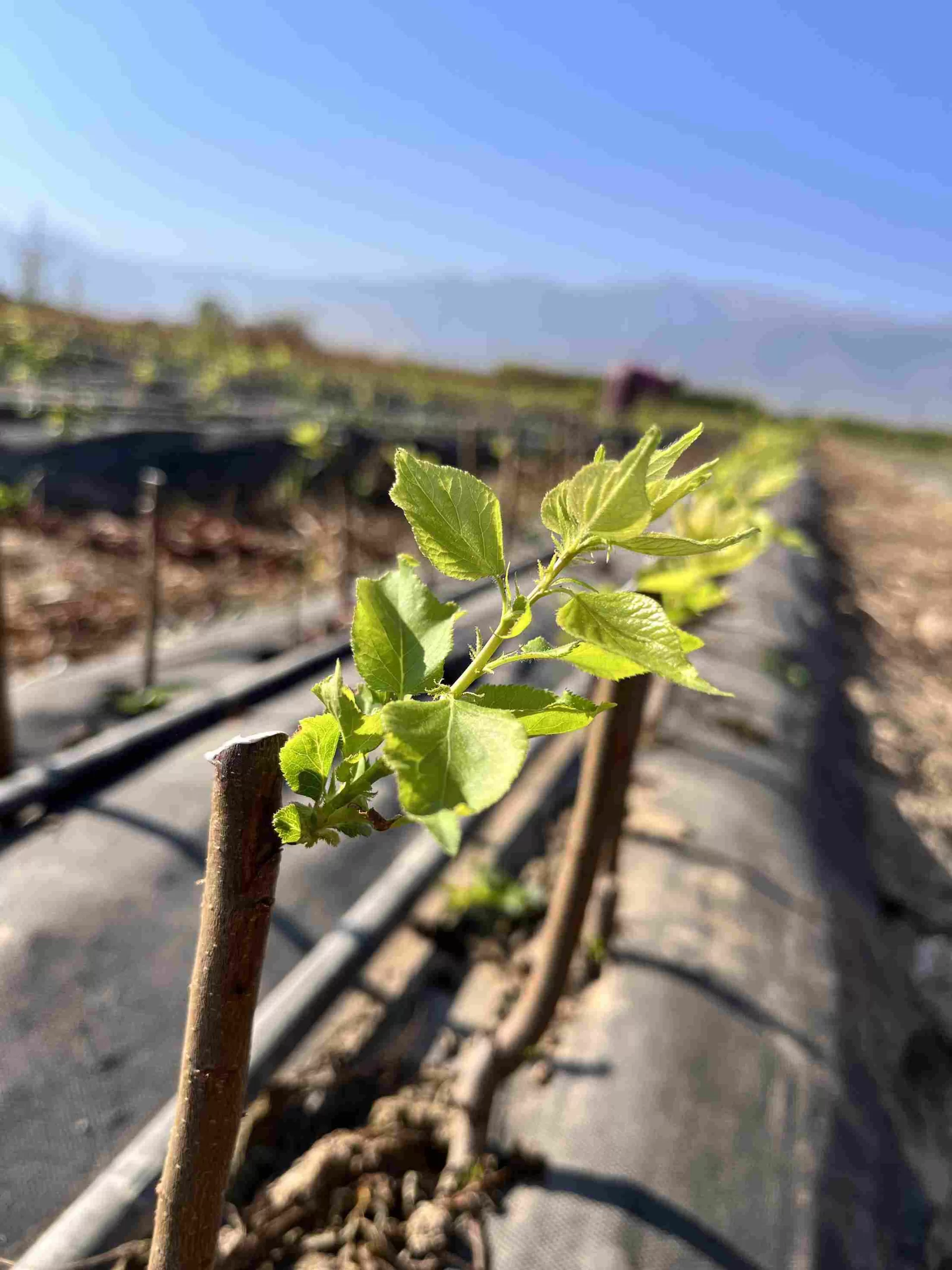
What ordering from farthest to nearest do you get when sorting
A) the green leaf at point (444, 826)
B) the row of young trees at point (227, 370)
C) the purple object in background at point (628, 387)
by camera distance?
the purple object in background at point (628, 387), the row of young trees at point (227, 370), the green leaf at point (444, 826)

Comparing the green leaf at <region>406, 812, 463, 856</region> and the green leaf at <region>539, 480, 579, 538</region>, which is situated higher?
the green leaf at <region>539, 480, 579, 538</region>

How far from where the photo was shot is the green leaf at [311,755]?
534 millimetres

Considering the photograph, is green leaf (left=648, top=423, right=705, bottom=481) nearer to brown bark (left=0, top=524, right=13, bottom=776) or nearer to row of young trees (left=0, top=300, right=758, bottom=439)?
brown bark (left=0, top=524, right=13, bottom=776)

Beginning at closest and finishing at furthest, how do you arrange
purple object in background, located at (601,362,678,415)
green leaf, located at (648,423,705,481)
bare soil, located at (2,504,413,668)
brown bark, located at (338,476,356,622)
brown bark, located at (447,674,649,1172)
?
green leaf, located at (648,423,705,481) → brown bark, located at (447,674,649,1172) → brown bark, located at (338,476,356,622) → bare soil, located at (2,504,413,668) → purple object in background, located at (601,362,678,415)

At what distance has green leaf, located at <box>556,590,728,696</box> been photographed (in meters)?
0.44

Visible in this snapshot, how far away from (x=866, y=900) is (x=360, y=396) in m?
14.5

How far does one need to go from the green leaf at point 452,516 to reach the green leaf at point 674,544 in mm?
81

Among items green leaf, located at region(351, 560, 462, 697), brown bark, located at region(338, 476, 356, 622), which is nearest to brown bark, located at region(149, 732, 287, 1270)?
green leaf, located at region(351, 560, 462, 697)

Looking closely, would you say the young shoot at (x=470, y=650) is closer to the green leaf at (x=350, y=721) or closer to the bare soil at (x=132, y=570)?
the green leaf at (x=350, y=721)

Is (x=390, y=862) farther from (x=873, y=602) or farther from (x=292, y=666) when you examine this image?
(x=873, y=602)

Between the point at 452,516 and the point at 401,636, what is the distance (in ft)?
0.26

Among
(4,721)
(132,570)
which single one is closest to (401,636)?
(4,721)

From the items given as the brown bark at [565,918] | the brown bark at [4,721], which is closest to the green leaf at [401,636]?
the brown bark at [565,918]

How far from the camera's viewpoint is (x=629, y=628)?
46 centimetres
